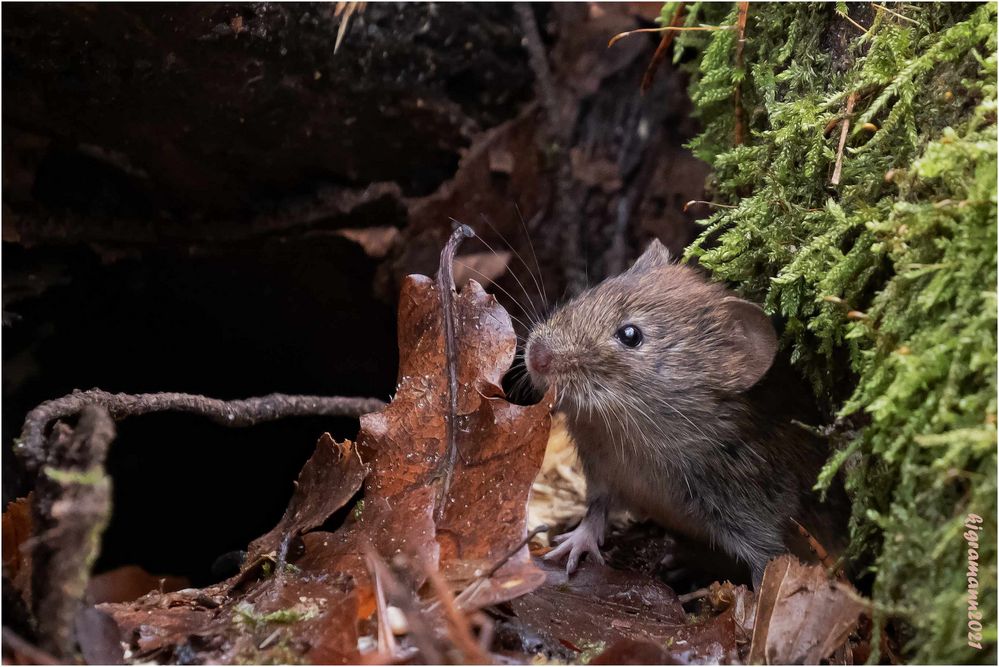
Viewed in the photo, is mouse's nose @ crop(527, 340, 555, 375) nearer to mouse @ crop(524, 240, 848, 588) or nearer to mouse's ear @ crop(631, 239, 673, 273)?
mouse @ crop(524, 240, 848, 588)

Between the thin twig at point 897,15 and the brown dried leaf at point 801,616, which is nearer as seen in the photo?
the brown dried leaf at point 801,616

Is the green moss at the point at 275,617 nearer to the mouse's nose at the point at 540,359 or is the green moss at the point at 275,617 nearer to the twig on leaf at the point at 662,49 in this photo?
the mouse's nose at the point at 540,359

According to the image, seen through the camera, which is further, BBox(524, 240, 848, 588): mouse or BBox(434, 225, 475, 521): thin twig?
BBox(524, 240, 848, 588): mouse

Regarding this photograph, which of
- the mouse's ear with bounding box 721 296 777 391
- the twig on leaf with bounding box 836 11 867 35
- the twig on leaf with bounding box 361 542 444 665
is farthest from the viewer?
the mouse's ear with bounding box 721 296 777 391

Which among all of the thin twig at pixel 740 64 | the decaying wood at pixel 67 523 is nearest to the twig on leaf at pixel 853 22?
the thin twig at pixel 740 64

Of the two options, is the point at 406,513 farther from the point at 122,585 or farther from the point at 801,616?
the point at 122,585

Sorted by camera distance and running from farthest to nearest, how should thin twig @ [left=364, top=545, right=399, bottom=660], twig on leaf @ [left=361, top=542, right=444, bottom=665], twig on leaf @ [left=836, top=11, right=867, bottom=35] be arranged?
twig on leaf @ [left=836, top=11, right=867, bottom=35] < thin twig @ [left=364, top=545, right=399, bottom=660] < twig on leaf @ [left=361, top=542, right=444, bottom=665]

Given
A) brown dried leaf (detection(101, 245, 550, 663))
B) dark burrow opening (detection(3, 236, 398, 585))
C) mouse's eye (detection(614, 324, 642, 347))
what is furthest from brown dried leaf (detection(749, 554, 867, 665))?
dark burrow opening (detection(3, 236, 398, 585))

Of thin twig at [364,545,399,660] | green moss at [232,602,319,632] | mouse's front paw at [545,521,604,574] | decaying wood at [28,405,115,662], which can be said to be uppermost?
decaying wood at [28,405,115,662]
